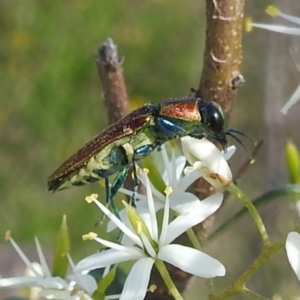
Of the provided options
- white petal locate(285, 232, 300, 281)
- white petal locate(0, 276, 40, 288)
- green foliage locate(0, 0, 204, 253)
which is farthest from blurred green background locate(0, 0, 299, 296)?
white petal locate(285, 232, 300, 281)

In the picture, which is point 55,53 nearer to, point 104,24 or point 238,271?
point 104,24

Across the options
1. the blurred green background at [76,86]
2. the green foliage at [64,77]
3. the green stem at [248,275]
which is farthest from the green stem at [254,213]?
the green foliage at [64,77]

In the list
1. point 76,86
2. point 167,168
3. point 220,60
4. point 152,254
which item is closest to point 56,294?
point 152,254

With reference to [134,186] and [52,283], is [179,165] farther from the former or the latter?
[52,283]

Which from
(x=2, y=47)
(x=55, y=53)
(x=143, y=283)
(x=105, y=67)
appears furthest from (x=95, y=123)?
(x=143, y=283)

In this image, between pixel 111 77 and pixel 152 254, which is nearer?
pixel 152 254
